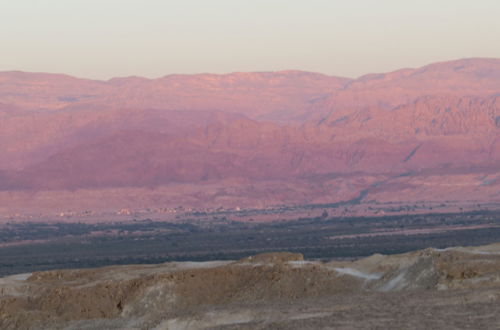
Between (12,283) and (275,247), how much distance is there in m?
62.1

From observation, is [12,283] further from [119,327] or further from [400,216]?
[400,216]

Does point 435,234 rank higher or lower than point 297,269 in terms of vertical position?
lower

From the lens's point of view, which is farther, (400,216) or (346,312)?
(400,216)

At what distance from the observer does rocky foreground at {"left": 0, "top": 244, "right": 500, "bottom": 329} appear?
101 ft

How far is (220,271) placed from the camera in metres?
42.2

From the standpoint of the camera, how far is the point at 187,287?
41.3m

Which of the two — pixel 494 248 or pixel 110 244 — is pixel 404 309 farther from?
pixel 110 244

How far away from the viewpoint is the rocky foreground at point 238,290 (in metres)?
30.7

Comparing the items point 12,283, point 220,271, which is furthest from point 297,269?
point 12,283

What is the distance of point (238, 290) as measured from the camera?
134 ft

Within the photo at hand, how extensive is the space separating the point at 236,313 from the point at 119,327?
503cm

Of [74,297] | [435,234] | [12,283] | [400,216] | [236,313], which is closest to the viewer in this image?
[236,313]

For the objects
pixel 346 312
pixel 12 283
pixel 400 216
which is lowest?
pixel 400 216

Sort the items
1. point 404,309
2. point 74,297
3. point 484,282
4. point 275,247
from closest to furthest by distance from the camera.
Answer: point 404,309 < point 484,282 < point 74,297 < point 275,247
